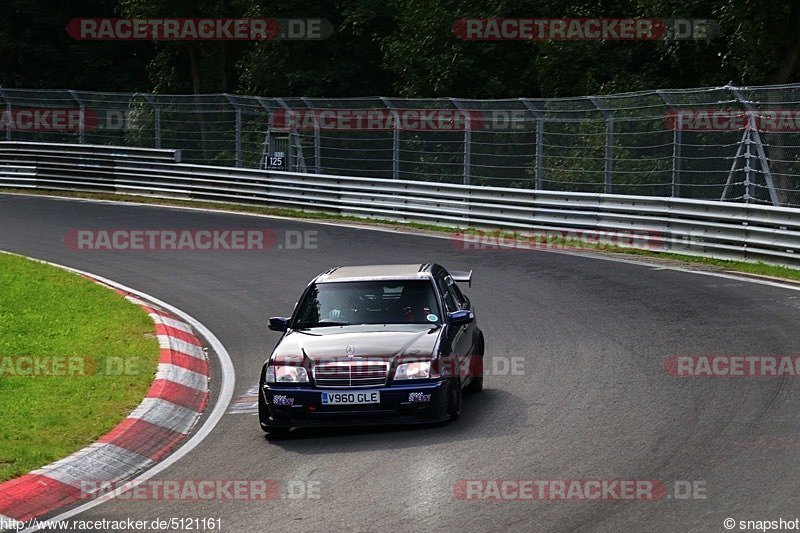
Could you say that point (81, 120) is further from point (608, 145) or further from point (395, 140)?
point (608, 145)

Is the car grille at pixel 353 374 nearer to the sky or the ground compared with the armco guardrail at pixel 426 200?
nearer to the ground

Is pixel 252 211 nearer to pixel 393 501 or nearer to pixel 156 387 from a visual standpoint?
pixel 156 387

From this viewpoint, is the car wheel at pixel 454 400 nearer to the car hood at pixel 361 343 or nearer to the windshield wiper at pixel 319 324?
the car hood at pixel 361 343

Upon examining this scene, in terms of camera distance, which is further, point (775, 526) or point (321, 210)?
point (321, 210)

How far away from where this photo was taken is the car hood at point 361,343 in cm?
1052

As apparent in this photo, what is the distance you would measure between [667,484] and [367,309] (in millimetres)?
3911

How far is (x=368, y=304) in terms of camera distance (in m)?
11.5

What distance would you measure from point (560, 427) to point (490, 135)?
16.6 meters

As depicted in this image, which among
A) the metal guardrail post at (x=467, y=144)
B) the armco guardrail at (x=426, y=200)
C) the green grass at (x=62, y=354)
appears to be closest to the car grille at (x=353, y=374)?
the green grass at (x=62, y=354)

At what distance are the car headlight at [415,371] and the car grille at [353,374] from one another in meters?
0.11

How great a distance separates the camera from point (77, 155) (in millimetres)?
34406

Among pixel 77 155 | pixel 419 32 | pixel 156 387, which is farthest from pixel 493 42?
pixel 156 387

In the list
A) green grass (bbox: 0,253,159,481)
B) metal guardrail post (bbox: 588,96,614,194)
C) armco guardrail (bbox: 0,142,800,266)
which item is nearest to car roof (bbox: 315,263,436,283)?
green grass (bbox: 0,253,159,481)

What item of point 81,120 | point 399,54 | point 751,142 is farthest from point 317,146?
point 751,142
